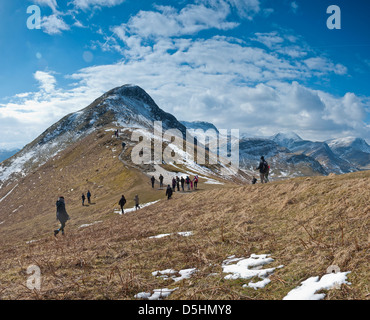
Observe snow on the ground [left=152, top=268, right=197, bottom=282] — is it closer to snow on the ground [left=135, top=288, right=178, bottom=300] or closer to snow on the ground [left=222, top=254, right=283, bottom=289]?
snow on the ground [left=135, top=288, right=178, bottom=300]

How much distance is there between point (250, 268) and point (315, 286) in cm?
175

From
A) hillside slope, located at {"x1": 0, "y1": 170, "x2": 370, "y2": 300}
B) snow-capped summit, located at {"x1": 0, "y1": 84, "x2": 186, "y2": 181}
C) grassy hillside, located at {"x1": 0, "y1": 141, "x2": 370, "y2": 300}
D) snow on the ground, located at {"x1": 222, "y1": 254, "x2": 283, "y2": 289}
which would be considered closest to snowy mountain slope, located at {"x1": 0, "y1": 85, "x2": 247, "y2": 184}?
snow-capped summit, located at {"x1": 0, "y1": 84, "x2": 186, "y2": 181}

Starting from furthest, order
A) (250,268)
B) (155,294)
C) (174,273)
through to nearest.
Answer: (174,273)
(250,268)
(155,294)

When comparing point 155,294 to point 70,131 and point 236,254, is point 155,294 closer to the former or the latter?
point 236,254

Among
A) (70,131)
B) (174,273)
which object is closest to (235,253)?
(174,273)

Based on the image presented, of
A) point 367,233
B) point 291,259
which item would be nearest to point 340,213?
point 367,233

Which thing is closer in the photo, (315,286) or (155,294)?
(315,286)

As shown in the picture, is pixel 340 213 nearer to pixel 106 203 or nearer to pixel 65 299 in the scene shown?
pixel 65 299

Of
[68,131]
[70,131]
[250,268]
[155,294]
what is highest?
[68,131]

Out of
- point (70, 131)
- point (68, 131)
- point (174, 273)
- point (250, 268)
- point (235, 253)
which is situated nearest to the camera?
point (250, 268)

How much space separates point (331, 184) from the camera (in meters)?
12.2

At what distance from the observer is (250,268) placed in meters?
6.30

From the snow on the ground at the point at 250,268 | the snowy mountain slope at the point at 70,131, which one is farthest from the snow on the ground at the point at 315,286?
the snowy mountain slope at the point at 70,131
